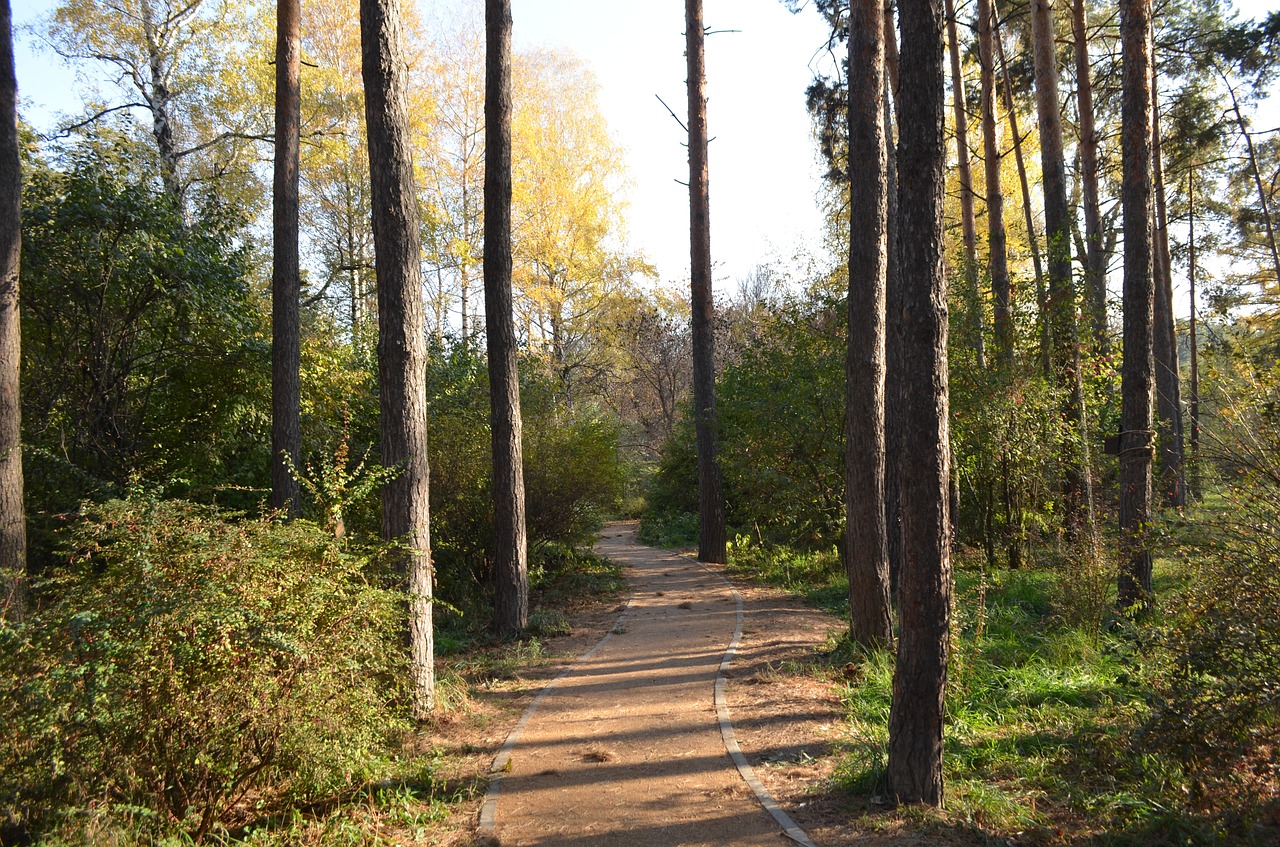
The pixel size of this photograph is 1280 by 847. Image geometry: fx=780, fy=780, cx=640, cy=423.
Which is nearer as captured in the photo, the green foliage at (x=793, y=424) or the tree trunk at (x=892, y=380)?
the tree trunk at (x=892, y=380)

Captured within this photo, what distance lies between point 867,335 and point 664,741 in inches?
183

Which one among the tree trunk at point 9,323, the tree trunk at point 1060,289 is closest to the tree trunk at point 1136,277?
the tree trunk at point 1060,289

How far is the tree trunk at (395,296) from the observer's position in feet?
24.0

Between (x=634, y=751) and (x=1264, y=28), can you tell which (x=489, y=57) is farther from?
(x=1264, y=28)

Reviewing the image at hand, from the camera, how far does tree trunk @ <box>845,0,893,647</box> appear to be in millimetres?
8109

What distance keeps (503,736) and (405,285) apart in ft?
13.7

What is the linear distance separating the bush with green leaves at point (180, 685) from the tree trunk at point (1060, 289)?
11.5 metres

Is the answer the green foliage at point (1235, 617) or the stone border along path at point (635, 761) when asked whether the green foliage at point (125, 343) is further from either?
the green foliage at point (1235, 617)

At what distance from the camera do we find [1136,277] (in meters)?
9.06

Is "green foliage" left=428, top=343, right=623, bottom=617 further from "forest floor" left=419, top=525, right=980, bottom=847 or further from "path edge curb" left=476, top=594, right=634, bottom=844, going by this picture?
"path edge curb" left=476, top=594, right=634, bottom=844

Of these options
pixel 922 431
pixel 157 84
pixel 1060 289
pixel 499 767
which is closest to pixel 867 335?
pixel 922 431

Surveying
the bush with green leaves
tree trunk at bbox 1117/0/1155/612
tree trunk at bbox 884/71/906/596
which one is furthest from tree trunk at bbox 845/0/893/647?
the bush with green leaves

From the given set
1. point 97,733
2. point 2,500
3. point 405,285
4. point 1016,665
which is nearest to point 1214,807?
point 1016,665

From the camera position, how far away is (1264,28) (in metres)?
16.1
